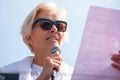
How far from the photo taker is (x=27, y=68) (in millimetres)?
1979

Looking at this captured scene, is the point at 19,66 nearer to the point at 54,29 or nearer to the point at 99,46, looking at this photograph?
the point at 54,29

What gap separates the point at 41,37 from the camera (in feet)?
6.46

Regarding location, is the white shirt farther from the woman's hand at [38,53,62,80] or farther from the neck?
the woman's hand at [38,53,62,80]

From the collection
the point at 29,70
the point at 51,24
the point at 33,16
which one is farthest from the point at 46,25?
the point at 29,70

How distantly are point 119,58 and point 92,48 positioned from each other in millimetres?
112

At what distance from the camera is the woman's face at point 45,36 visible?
1883 millimetres

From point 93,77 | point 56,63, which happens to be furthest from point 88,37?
point 56,63

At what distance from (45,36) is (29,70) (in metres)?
0.23

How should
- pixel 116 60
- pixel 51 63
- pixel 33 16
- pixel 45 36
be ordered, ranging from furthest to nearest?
pixel 33 16
pixel 45 36
pixel 51 63
pixel 116 60

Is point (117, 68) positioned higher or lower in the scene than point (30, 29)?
lower

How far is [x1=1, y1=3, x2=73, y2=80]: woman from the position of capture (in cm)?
191

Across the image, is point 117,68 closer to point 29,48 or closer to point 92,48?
point 92,48

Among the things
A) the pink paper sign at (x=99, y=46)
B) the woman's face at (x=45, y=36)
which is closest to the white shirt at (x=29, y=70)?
the woman's face at (x=45, y=36)

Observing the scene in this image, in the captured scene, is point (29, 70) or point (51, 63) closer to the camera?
point (51, 63)
